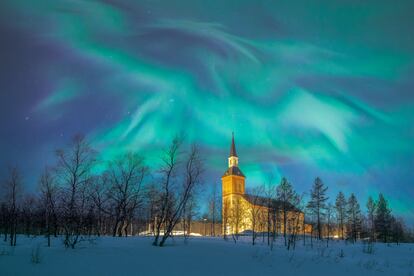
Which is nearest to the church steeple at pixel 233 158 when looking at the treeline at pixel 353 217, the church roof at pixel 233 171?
the church roof at pixel 233 171

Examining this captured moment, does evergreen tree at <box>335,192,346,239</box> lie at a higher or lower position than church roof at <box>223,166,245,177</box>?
lower

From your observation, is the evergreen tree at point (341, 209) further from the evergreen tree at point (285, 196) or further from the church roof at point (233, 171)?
the church roof at point (233, 171)

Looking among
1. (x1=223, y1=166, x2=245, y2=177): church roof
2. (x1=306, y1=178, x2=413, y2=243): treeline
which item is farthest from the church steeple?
(x1=306, y1=178, x2=413, y2=243): treeline

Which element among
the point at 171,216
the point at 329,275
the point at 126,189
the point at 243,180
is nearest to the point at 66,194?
the point at 171,216

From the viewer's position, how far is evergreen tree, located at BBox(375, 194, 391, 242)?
3019 inches

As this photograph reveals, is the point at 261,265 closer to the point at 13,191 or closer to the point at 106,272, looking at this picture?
the point at 106,272

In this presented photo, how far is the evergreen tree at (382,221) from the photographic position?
3019 inches

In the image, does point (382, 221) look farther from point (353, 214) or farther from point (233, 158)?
point (233, 158)

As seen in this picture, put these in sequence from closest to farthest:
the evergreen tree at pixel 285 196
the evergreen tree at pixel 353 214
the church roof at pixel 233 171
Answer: the evergreen tree at pixel 285 196 < the evergreen tree at pixel 353 214 < the church roof at pixel 233 171

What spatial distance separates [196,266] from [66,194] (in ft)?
77.4

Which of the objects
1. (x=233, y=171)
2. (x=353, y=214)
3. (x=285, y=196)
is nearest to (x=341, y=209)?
(x=353, y=214)

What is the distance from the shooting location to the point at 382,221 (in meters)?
77.5

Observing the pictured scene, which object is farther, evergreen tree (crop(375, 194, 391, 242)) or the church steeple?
the church steeple

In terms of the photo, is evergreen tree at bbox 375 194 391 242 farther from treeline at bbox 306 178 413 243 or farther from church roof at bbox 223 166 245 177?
church roof at bbox 223 166 245 177
